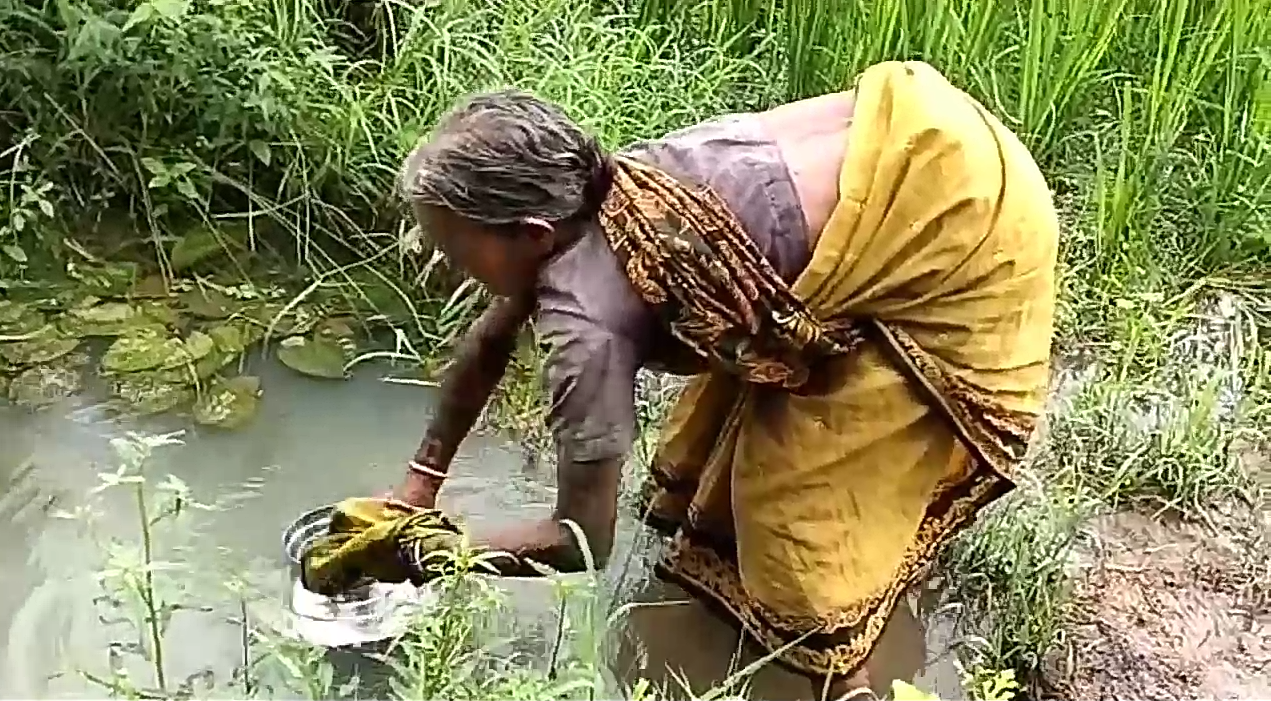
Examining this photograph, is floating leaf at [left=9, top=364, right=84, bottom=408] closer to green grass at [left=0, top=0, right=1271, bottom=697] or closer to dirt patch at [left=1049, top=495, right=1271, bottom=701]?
green grass at [left=0, top=0, right=1271, bottom=697]

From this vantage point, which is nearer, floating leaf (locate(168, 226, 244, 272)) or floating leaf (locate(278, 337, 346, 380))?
floating leaf (locate(278, 337, 346, 380))

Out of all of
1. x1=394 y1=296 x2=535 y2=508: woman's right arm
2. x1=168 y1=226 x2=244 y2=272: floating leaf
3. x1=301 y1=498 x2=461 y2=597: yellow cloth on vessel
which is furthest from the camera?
x1=168 y1=226 x2=244 y2=272: floating leaf

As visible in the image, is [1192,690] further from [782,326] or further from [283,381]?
[283,381]

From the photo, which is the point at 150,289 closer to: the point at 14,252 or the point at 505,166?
the point at 14,252

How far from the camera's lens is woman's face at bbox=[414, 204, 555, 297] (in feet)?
5.43

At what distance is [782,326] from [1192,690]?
809mm

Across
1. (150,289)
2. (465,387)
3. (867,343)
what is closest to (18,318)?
(150,289)

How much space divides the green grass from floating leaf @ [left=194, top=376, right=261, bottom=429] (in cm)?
25

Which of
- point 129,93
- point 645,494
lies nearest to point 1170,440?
point 645,494

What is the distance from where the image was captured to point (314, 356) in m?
2.58

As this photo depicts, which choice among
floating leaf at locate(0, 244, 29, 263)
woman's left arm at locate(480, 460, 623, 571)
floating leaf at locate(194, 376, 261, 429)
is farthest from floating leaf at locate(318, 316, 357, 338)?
woman's left arm at locate(480, 460, 623, 571)

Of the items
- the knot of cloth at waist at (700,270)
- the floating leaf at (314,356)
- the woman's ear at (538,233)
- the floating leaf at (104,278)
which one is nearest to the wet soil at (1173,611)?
the knot of cloth at waist at (700,270)

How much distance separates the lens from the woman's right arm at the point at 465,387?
74.5 inches

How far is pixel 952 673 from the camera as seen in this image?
2104 mm
